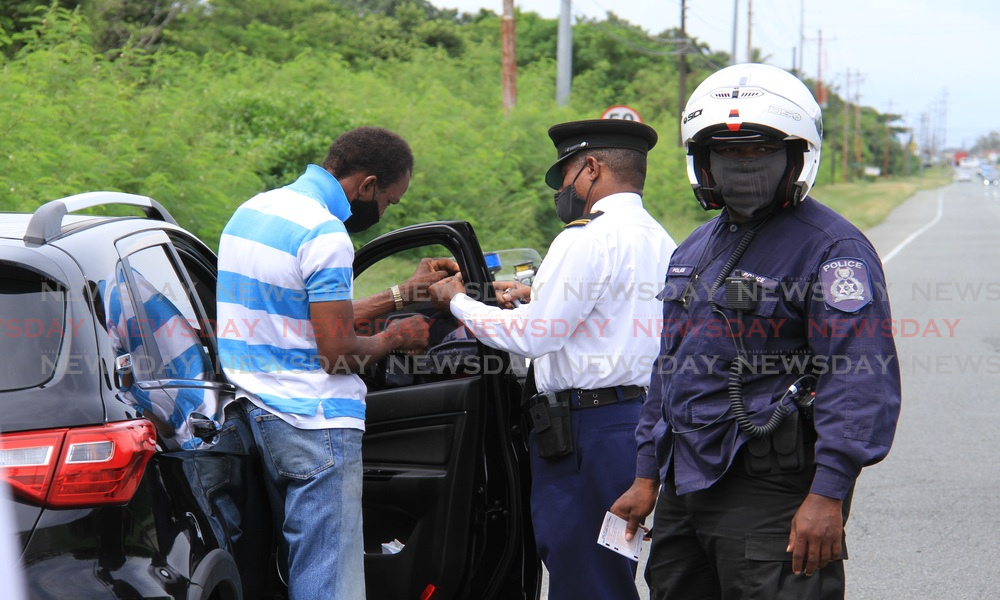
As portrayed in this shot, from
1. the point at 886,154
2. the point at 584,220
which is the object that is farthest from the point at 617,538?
the point at 886,154

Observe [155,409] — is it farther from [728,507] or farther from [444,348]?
[728,507]

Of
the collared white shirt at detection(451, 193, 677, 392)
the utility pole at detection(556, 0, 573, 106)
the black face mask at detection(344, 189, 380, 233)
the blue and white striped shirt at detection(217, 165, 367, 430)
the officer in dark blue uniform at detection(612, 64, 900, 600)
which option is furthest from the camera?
the utility pole at detection(556, 0, 573, 106)

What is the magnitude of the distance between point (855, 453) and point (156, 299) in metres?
2.03

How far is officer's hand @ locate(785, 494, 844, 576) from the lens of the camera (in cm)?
227

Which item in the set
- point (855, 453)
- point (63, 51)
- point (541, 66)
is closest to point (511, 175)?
point (63, 51)

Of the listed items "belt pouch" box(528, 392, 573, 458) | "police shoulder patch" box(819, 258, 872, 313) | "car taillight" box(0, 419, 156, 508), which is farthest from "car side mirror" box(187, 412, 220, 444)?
"police shoulder patch" box(819, 258, 872, 313)

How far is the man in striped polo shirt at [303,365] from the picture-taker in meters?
2.83

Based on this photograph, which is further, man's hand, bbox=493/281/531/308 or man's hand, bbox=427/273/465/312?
man's hand, bbox=493/281/531/308

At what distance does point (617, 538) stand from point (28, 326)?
1756 millimetres

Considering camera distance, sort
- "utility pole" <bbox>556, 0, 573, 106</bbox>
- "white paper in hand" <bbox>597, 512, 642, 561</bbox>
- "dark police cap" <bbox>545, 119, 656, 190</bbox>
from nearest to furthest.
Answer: "white paper in hand" <bbox>597, 512, 642, 561</bbox> → "dark police cap" <bbox>545, 119, 656, 190</bbox> → "utility pole" <bbox>556, 0, 573, 106</bbox>

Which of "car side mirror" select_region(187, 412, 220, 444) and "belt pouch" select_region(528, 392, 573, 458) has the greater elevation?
"car side mirror" select_region(187, 412, 220, 444)

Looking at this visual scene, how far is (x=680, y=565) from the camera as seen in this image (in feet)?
8.79

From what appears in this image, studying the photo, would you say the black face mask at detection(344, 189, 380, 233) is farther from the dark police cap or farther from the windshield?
the windshield

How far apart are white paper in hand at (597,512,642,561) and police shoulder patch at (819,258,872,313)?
1.03 m
